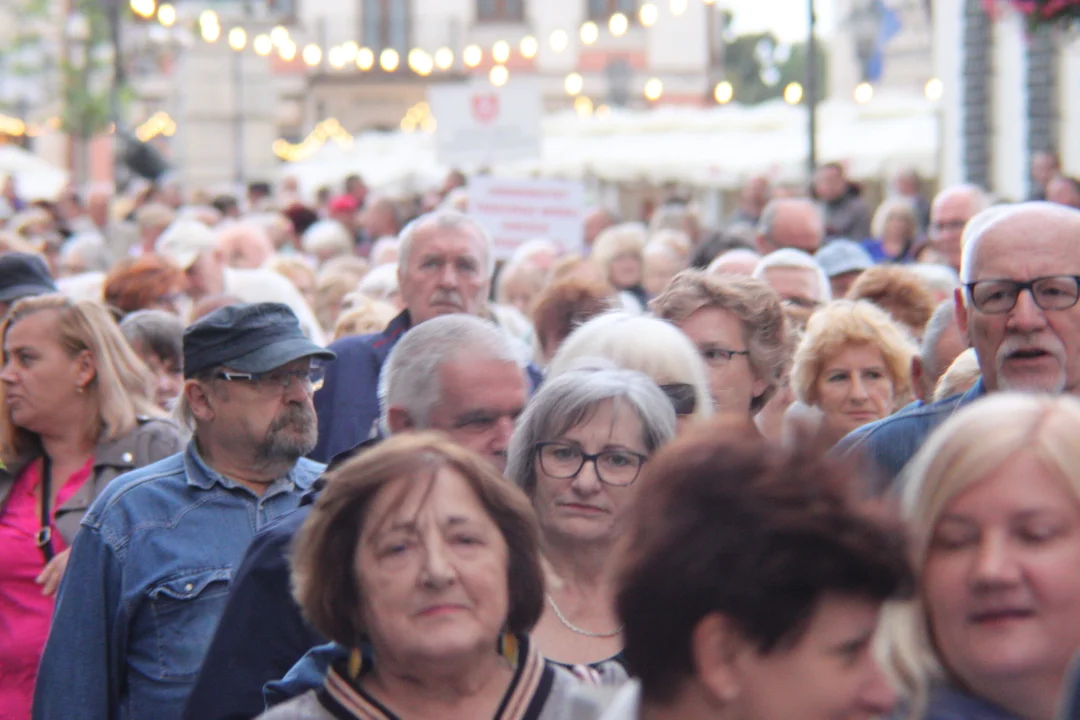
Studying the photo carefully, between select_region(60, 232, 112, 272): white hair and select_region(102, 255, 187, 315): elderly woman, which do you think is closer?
select_region(102, 255, 187, 315): elderly woman

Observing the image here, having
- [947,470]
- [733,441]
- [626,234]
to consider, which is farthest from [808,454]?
[626,234]

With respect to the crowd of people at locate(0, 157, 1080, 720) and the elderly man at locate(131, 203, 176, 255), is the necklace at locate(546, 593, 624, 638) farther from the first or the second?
the elderly man at locate(131, 203, 176, 255)

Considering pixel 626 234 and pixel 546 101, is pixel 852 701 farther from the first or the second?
pixel 546 101

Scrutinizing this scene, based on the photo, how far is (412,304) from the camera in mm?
7336

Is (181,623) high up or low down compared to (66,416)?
down

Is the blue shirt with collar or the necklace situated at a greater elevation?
the blue shirt with collar

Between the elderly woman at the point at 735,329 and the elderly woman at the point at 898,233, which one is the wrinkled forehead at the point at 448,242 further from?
the elderly woman at the point at 898,233

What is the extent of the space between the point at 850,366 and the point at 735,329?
850mm

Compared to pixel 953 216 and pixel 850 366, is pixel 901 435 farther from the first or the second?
pixel 953 216

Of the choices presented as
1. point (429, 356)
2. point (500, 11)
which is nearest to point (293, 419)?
point (429, 356)

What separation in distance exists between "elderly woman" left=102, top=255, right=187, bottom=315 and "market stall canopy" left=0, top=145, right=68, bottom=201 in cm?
2279

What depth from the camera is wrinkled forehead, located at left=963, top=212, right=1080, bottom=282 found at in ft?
15.0

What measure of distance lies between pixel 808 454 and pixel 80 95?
33.4 m

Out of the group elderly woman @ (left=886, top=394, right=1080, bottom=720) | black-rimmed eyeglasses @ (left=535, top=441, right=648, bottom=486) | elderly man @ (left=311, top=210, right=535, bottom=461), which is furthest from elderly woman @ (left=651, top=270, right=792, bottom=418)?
elderly woman @ (left=886, top=394, right=1080, bottom=720)
